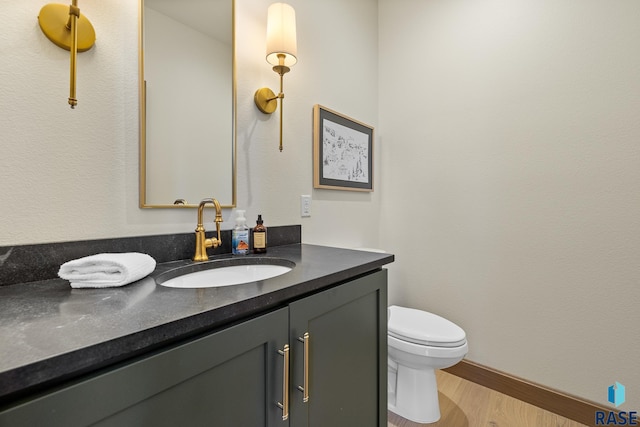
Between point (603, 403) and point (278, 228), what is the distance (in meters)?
1.77

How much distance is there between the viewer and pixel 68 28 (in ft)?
2.67

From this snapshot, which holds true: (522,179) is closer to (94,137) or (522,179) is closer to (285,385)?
(285,385)

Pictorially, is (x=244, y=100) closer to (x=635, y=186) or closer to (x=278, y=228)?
(x=278, y=228)

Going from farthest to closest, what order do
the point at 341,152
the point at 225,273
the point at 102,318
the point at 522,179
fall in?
the point at 341,152, the point at 522,179, the point at 225,273, the point at 102,318

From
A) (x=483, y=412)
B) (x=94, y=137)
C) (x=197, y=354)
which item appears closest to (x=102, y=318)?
(x=197, y=354)

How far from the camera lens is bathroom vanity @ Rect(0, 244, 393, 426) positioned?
0.40 meters

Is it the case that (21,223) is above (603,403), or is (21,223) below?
above

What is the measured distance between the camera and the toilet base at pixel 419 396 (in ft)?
4.80

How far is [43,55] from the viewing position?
791mm

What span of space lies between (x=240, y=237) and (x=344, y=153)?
941mm

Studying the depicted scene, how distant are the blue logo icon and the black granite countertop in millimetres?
1566

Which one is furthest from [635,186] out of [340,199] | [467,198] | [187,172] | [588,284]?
[187,172]

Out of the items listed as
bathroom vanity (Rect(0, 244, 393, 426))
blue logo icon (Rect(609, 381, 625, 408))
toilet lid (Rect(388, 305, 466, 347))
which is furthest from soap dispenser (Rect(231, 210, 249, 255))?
blue logo icon (Rect(609, 381, 625, 408))

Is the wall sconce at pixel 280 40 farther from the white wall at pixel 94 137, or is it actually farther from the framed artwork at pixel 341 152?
the framed artwork at pixel 341 152
